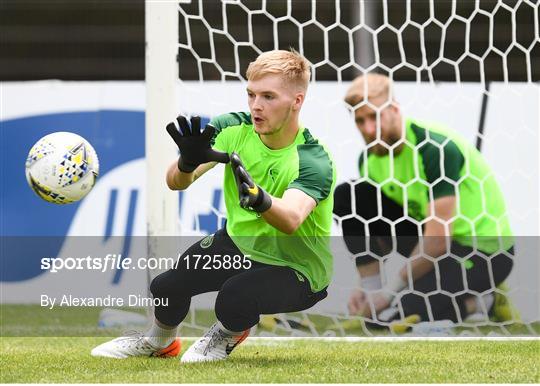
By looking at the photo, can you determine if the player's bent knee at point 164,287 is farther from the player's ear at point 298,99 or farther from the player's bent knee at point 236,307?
the player's ear at point 298,99

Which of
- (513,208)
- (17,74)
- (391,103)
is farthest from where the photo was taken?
(17,74)

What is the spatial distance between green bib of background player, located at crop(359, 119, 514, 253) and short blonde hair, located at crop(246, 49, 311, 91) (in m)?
1.74

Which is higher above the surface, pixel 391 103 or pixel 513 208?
pixel 391 103

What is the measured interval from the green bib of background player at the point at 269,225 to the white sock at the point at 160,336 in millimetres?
439

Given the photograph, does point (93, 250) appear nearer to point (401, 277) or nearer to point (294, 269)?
point (401, 277)

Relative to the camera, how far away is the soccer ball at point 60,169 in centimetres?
409

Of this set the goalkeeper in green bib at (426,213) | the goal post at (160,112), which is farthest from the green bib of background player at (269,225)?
the goalkeeper in green bib at (426,213)

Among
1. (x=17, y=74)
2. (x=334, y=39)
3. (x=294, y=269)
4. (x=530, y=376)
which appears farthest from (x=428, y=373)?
(x=17, y=74)

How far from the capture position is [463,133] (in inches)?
261

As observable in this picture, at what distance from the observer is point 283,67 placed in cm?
412

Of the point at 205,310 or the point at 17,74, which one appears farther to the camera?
the point at 17,74

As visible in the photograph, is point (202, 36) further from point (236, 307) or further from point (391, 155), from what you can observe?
point (236, 307)

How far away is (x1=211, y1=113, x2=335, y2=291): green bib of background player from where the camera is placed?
13.6 feet

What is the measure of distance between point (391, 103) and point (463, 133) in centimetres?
97
